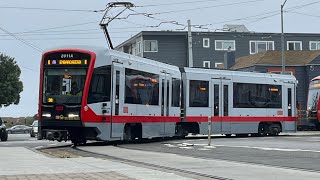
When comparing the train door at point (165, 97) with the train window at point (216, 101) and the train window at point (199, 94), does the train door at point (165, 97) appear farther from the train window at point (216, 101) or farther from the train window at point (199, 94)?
the train window at point (216, 101)

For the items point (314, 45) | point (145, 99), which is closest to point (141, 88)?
Answer: point (145, 99)

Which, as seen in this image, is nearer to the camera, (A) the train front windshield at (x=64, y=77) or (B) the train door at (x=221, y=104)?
(A) the train front windshield at (x=64, y=77)

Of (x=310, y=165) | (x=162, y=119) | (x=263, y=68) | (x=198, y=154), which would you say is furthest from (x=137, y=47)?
(x=310, y=165)

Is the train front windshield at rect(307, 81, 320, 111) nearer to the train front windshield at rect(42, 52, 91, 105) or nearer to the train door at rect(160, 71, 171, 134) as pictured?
the train door at rect(160, 71, 171, 134)

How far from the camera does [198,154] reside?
1636 centimetres

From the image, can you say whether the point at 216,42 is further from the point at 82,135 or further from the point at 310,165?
the point at 310,165

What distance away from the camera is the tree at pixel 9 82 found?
2084 inches

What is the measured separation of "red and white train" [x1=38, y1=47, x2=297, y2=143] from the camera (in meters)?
19.4

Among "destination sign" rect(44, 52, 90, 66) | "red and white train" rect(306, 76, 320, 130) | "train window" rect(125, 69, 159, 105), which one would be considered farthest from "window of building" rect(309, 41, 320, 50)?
"destination sign" rect(44, 52, 90, 66)

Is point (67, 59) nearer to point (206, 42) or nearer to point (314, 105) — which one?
point (314, 105)

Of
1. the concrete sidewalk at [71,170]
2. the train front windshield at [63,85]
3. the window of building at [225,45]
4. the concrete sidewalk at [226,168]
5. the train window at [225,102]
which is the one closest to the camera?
the concrete sidewalk at [71,170]

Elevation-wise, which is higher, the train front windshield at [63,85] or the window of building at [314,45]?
the window of building at [314,45]

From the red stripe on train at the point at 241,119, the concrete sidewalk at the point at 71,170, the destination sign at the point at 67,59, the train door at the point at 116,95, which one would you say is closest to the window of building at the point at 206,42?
the red stripe on train at the point at 241,119

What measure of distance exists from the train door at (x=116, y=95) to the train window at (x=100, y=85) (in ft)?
0.82
